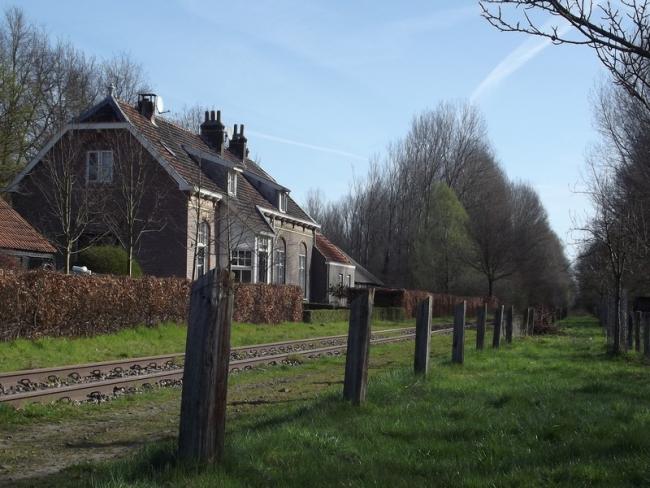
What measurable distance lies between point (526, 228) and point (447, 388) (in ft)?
205

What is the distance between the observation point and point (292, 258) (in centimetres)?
4647

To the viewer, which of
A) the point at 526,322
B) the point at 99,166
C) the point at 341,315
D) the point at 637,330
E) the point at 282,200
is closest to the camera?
the point at 637,330

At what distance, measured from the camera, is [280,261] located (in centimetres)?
4488

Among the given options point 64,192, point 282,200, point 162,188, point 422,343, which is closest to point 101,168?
point 162,188

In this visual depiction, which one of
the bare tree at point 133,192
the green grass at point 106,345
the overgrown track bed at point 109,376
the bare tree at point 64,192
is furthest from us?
the bare tree at point 133,192

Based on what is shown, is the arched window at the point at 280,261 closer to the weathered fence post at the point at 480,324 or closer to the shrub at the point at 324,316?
the shrub at the point at 324,316

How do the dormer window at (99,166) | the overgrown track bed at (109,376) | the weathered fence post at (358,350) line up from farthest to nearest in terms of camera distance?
the dormer window at (99,166)
the overgrown track bed at (109,376)
the weathered fence post at (358,350)

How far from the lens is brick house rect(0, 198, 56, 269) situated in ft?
91.7

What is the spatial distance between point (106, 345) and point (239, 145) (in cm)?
3009

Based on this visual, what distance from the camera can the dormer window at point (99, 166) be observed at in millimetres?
33219

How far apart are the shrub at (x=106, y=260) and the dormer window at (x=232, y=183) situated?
9.52m

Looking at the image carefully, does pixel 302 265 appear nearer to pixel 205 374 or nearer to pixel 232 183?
pixel 232 183

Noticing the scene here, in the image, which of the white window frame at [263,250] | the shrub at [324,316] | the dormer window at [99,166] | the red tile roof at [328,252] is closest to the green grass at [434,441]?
the shrub at [324,316]

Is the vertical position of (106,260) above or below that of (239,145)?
below
